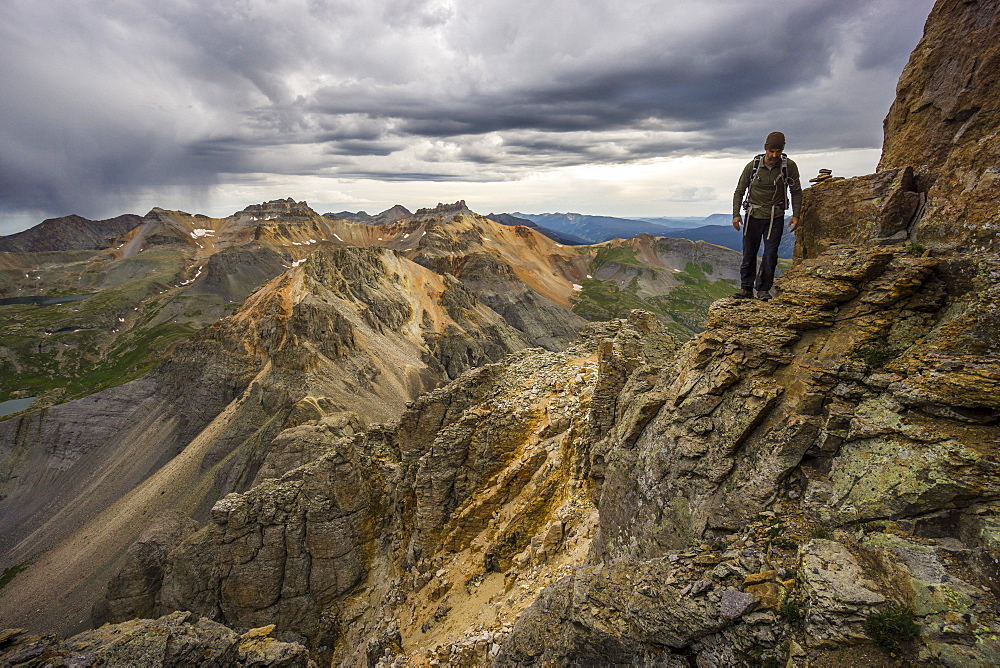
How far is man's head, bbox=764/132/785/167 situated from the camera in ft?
36.4

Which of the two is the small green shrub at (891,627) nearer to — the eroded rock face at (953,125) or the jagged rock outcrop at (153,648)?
the eroded rock face at (953,125)

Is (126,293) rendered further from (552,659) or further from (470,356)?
(552,659)

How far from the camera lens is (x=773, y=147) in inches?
441


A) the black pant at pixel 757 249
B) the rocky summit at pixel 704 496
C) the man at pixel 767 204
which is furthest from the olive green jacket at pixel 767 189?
the rocky summit at pixel 704 496

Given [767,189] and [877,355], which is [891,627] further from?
[767,189]

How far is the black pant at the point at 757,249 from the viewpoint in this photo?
11.6 m

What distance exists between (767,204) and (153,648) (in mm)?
23789

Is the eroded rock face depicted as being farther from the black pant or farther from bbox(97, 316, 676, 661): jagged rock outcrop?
bbox(97, 316, 676, 661): jagged rock outcrop

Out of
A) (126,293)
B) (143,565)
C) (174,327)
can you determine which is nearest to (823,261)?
(143,565)

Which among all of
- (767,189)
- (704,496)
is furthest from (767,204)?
(704,496)

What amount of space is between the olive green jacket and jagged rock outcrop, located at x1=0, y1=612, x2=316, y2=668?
21.9m

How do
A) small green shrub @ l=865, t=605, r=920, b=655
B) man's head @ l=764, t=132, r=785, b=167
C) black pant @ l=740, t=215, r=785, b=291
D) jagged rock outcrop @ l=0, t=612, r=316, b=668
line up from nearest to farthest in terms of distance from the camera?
small green shrub @ l=865, t=605, r=920, b=655, man's head @ l=764, t=132, r=785, b=167, black pant @ l=740, t=215, r=785, b=291, jagged rock outcrop @ l=0, t=612, r=316, b=668

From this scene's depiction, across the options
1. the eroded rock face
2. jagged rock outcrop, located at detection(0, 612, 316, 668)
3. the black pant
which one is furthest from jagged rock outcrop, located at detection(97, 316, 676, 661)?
the eroded rock face

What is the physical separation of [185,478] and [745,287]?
70619mm
